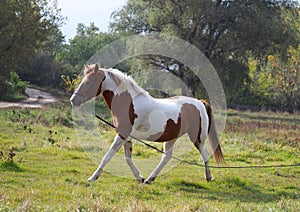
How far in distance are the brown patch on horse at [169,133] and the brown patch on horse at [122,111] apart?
569mm

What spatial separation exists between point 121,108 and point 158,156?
13.6ft

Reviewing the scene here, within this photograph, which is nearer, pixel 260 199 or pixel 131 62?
pixel 260 199

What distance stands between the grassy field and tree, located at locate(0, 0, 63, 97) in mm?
12904

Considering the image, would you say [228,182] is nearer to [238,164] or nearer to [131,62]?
[238,164]

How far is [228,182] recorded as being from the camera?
888 cm

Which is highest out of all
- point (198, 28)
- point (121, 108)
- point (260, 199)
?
point (198, 28)

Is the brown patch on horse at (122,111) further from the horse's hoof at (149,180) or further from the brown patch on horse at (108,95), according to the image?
the horse's hoof at (149,180)

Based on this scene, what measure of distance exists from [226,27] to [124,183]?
2598 cm

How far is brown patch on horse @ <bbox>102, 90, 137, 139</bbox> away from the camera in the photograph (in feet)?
25.7

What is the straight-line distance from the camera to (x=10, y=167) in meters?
8.35

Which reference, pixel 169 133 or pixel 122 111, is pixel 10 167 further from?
pixel 169 133

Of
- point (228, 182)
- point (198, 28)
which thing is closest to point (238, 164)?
point (228, 182)

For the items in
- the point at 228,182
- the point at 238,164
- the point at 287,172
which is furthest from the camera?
the point at 238,164

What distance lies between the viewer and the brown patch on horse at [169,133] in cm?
825
